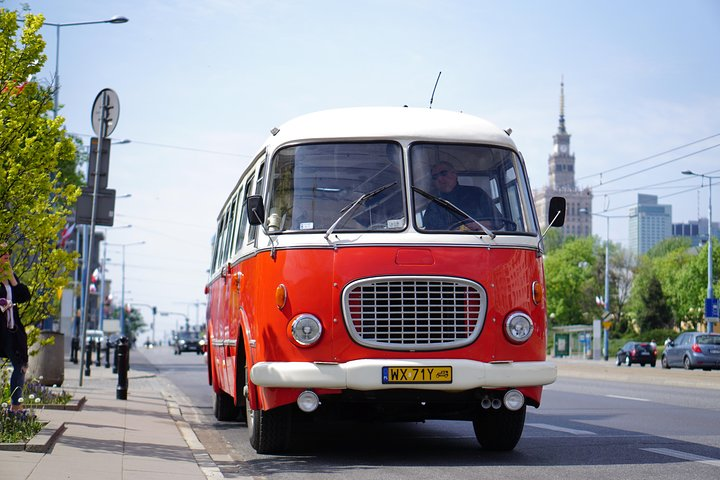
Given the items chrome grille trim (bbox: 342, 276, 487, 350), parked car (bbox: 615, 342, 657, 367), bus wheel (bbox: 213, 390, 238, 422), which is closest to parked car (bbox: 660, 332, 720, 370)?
parked car (bbox: 615, 342, 657, 367)

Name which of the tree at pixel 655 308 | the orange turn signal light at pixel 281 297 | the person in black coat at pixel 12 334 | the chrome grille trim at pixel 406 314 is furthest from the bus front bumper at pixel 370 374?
the tree at pixel 655 308

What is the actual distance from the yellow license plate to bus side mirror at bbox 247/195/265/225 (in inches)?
72.6

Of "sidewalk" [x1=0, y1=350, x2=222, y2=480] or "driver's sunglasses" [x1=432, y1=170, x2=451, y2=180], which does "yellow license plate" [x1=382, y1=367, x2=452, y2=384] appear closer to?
"sidewalk" [x1=0, y1=350, x2=222, y2=480]

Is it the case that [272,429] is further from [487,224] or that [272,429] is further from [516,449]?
[487,224]

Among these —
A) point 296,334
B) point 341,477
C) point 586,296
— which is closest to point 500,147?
point 296,334

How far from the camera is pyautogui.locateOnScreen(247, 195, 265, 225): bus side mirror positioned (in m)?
10.3

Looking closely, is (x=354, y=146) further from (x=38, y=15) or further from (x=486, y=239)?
(x=38, y=15)

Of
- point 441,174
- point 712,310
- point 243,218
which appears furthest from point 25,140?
point 712,310

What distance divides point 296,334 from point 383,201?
1.44m

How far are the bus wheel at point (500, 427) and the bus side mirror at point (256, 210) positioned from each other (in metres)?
2.71

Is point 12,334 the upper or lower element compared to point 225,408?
upper

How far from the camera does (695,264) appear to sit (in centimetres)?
9475

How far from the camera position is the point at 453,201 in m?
10.3

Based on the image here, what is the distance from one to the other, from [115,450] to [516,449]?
3.80 m
